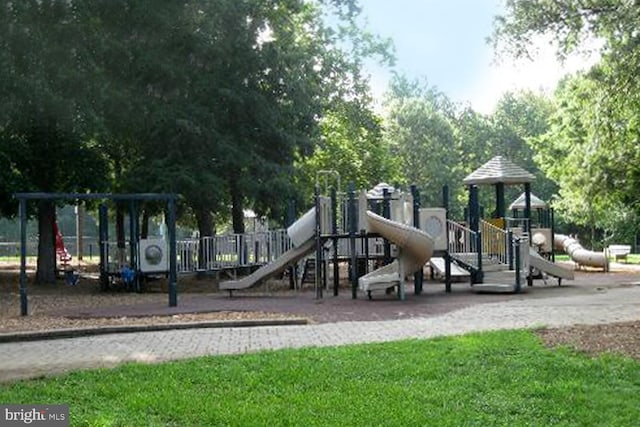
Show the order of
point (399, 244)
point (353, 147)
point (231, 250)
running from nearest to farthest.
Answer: point (399, 244), point (231, 250), point (353, 147)

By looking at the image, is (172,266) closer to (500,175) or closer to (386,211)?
(386,211)

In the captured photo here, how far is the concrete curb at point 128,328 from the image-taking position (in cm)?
1181

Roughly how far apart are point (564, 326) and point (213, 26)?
16.8 m

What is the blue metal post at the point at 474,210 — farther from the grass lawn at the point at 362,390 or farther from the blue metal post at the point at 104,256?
the grass lawn at the point at 362,390

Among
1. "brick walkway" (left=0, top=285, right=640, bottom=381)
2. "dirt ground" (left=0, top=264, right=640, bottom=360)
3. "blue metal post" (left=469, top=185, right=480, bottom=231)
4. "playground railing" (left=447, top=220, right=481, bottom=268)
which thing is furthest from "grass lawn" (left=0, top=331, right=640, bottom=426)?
"blue metal post" (left=469, top=185, right=480, bottom=231)

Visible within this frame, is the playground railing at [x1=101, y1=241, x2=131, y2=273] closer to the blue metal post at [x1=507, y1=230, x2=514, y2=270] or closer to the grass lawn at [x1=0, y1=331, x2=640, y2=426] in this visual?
the blue metal post at [x1=507, y1=230, x2=514, y2=270]

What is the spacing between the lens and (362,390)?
6965mm

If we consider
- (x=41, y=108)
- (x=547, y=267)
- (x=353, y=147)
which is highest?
(x=353, y=147)

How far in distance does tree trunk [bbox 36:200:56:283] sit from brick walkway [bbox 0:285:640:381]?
14.2 m

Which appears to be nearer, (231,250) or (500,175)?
(231,250)

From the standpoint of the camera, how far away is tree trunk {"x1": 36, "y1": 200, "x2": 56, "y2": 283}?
1030 inches

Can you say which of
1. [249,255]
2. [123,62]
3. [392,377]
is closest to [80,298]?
[249,255]

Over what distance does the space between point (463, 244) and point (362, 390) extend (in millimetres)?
15996

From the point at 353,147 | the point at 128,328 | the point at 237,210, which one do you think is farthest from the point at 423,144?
the point at 128,328
